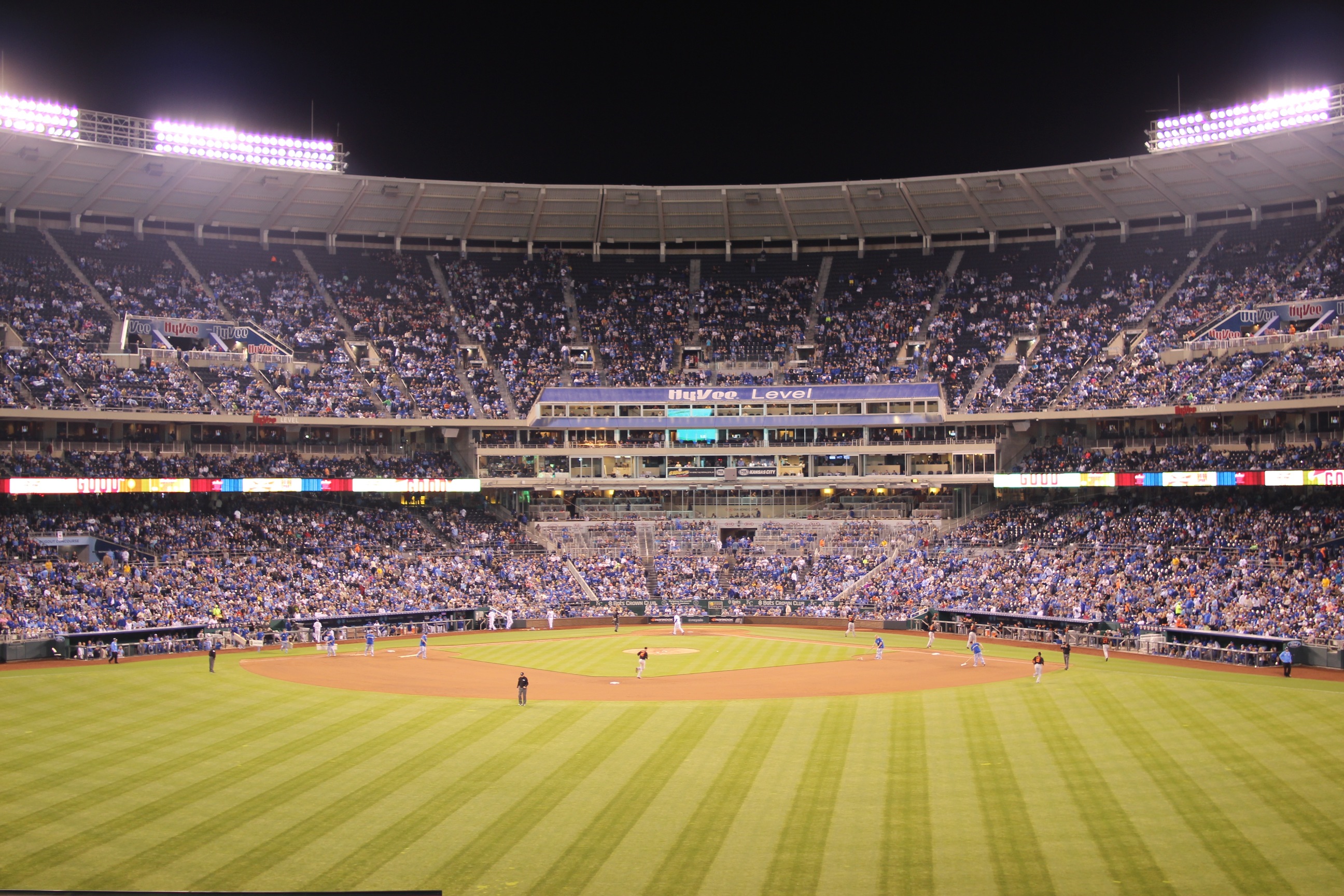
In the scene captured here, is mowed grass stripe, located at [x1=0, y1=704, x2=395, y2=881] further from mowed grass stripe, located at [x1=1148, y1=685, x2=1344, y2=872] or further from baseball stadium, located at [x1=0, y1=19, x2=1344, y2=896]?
mowed grass stripe, located at [x1=1148, y1=685, x2=1344, y2=872]

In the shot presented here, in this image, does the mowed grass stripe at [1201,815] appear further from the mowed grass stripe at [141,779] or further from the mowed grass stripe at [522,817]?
the mowed grass stripe at [141,779]

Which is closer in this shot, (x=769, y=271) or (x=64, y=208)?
(x=64, y=208)

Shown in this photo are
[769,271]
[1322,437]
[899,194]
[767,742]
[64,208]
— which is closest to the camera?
[767,742]

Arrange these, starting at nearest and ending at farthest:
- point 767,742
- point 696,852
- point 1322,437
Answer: point 696,852 → point 767,742 → point 1322,437

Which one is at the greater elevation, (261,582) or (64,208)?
(64,208)

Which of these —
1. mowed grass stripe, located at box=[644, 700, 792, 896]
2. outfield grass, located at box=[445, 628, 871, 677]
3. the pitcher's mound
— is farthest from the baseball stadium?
the pitcher's mound

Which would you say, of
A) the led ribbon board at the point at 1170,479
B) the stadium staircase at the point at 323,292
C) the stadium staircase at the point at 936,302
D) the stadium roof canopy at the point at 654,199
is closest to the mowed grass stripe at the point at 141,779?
the stadium roof canopy at the point at 654,199

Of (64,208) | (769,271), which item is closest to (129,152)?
(64,208)

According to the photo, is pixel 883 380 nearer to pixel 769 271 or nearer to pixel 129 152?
pixel 769 271
